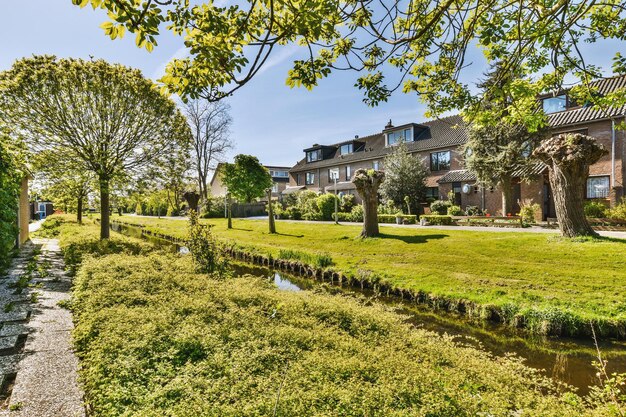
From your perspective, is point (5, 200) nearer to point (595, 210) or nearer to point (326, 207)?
point (326, 207)

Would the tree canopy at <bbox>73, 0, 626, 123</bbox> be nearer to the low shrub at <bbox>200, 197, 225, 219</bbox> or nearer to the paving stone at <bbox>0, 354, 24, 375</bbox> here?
the paving stone at <bbox>0, 354, 24, 375</bbox>

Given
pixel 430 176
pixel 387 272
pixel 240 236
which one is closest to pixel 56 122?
pixel 240 236

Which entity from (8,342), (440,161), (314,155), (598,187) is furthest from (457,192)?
(8,342)

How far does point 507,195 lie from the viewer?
76.4 feet

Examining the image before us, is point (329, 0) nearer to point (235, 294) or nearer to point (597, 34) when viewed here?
point (597, 34)

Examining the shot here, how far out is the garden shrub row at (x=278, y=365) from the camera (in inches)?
132

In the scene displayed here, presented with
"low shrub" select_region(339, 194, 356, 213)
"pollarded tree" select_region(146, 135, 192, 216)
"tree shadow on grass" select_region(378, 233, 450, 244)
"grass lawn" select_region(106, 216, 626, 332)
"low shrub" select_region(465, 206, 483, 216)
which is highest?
"pollarded tree" select_region(146, 135, 192, 216)

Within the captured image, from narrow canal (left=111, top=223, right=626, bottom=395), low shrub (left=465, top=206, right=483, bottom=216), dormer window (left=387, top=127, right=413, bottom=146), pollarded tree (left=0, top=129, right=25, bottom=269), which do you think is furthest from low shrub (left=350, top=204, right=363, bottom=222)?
pollarded tree (left=0, top=129, right=25, bottom=269)

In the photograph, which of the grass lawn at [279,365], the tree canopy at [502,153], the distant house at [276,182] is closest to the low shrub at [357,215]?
the tree canopy at [502,153]

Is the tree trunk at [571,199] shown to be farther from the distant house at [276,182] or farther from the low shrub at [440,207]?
the distant house at [276,182]

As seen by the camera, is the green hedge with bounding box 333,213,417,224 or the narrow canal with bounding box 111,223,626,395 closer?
the narrow canal with bounding box 111,223,626,395

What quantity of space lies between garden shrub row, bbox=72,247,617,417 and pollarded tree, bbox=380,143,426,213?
23479 mm

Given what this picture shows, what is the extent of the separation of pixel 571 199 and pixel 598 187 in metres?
11.8

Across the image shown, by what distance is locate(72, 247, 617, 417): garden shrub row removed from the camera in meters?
3.36
